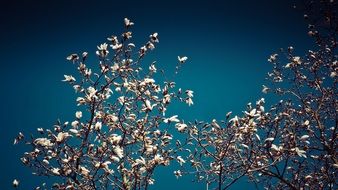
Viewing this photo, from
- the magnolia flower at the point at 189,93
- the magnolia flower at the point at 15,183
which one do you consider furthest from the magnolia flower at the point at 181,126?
the magnolia flower at the point at 15,183

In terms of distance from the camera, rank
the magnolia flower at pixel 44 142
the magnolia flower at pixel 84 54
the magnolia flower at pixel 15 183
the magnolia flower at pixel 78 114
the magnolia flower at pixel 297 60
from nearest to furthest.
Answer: the magnolia flower at pixel 44 142, the magnolia flower at pixel 84 54, the magnolia flower at pixel 78 114, the magnolia flower at pixel 15 183, the magnolia flower at pixel 297 60

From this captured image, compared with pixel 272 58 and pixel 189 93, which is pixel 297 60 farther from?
pixel 189 93

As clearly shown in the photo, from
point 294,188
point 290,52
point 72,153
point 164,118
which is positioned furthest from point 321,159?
point 72,153

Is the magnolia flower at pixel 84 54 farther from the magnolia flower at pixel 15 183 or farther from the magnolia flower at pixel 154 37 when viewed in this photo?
the magnolia flower at pixel 15 183

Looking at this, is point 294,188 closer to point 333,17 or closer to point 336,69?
point 336,69

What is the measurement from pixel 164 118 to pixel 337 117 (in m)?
5.04

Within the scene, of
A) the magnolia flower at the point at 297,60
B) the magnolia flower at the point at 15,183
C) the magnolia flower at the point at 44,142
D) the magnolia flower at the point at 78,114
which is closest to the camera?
the magnolia flower at the point at 44,142

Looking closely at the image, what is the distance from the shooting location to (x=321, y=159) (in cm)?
797

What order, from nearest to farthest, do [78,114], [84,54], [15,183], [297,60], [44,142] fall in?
[44,142] < [84,54] < [78,114] < [15,183] < [297,60]

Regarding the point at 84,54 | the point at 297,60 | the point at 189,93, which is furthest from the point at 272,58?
the point at 84,54

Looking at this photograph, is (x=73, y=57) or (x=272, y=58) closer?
(x=73, y=57)

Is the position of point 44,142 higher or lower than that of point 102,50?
lower

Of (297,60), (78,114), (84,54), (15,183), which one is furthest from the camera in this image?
(297,60)

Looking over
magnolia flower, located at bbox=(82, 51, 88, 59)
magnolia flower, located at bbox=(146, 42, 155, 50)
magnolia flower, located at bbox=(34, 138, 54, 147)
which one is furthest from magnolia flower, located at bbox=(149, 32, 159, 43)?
magnolia flower, located at bbox=(34, 138, 54, 147)
